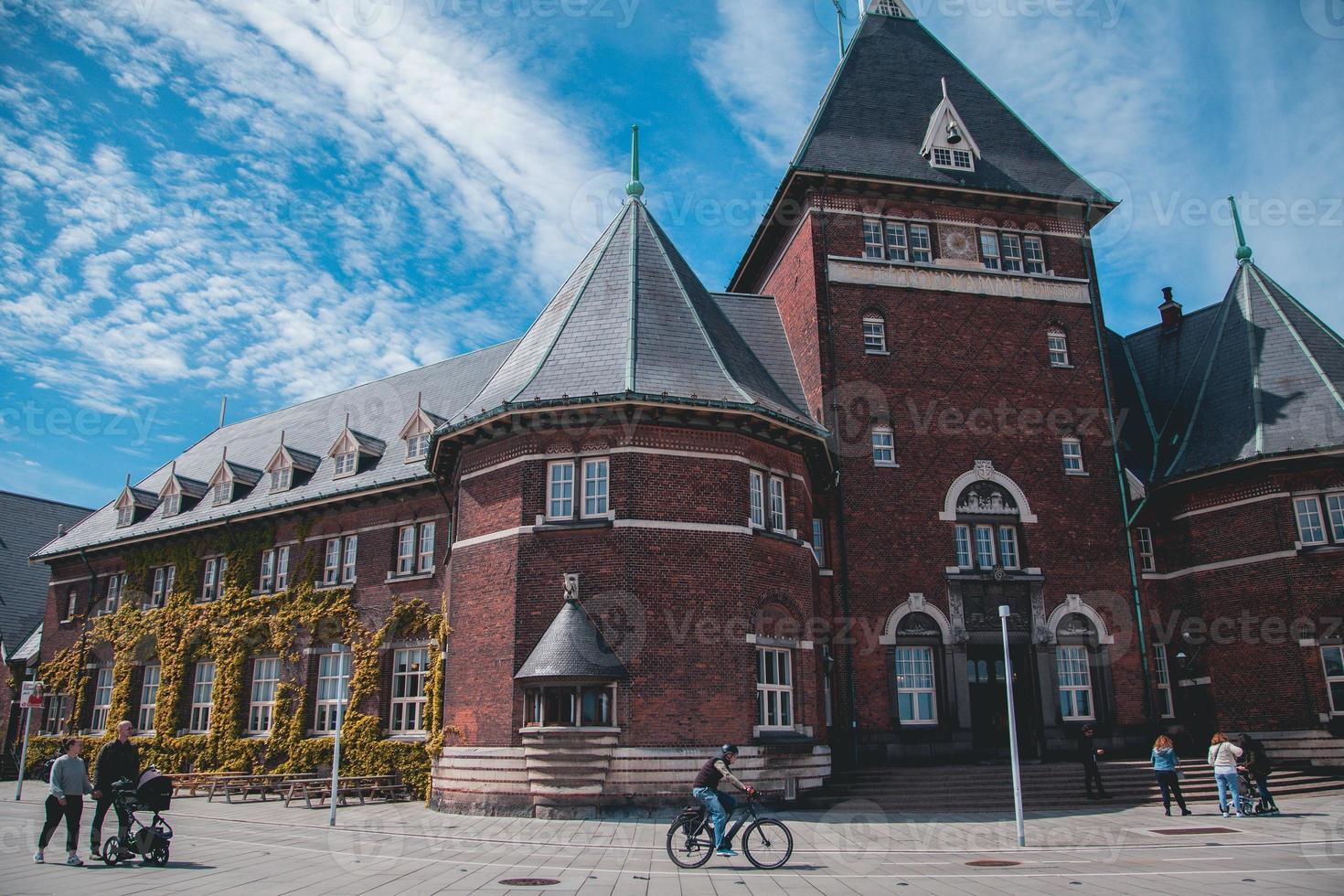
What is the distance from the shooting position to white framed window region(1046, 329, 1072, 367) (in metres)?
29.5

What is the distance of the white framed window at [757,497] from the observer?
2244 cm

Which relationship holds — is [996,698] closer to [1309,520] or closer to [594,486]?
[1309,520]

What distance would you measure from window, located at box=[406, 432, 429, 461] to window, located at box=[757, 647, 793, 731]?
1350 cm

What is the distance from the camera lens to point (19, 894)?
10945 millimetres

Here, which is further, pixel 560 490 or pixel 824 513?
pixel 824 513

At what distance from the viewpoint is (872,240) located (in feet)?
96.0

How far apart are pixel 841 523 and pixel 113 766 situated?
18064mm

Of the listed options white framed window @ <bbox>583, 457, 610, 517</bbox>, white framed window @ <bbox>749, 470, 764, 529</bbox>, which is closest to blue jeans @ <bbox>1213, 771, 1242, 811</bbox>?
white framed window @ <bbox>749, 470, 764, 529</bbox>

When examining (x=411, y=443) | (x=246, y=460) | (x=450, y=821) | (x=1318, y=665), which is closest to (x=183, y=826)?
(x=450, y=821)

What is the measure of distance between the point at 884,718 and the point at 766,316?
1309cm

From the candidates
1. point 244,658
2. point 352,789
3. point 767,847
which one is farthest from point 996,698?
point 244,658

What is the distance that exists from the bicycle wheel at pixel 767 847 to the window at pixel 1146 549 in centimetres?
1809

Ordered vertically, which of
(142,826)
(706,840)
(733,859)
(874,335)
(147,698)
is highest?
(874,335)

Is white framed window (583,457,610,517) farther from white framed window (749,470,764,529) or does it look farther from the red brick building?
white framed window (749,470,764,529)
